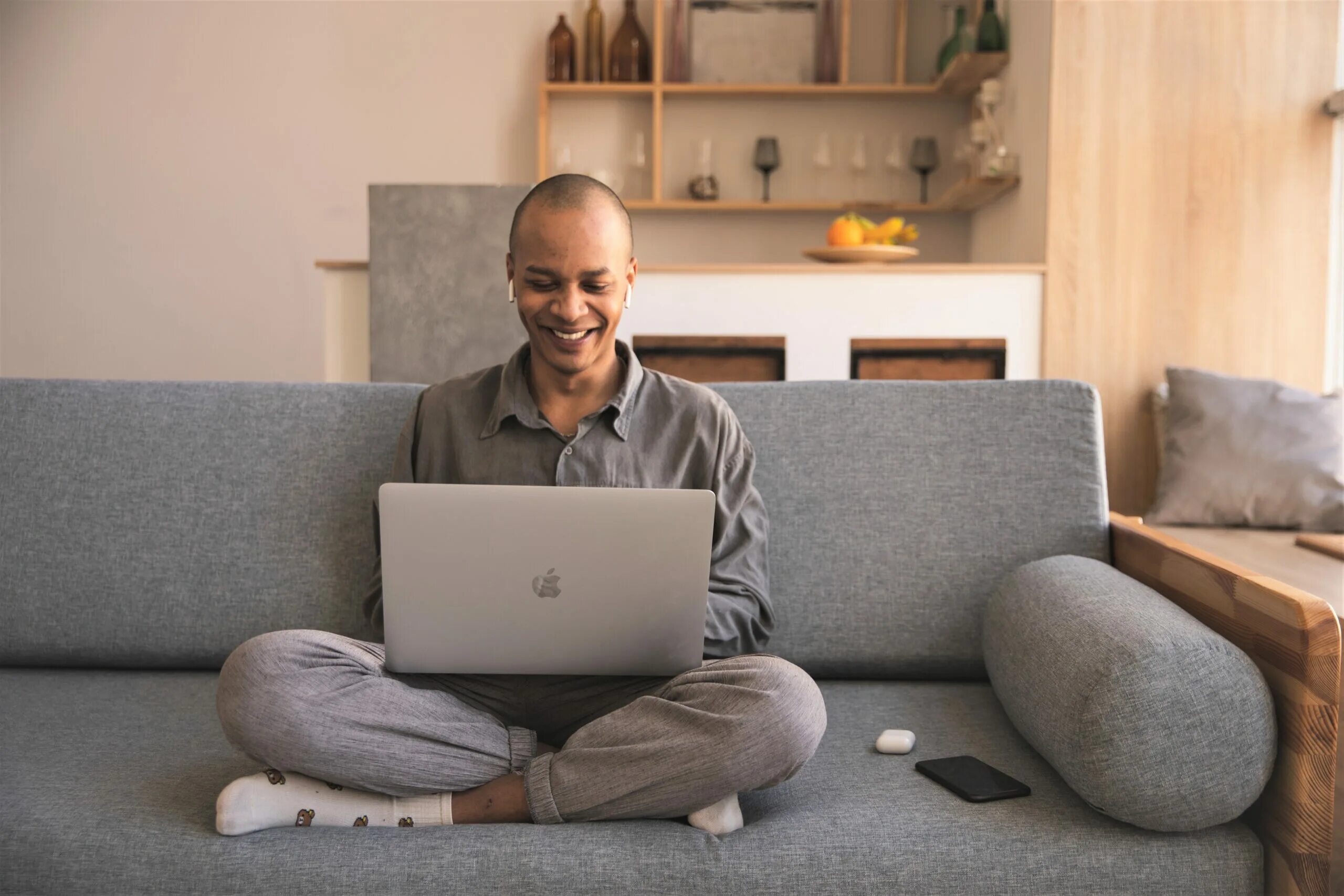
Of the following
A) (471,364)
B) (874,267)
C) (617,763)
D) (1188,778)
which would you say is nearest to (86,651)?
(617,763)

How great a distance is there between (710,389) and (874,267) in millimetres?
1710

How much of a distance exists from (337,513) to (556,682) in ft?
1.65

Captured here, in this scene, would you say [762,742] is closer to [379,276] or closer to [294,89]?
[379,276]

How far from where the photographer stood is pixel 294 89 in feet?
16.7

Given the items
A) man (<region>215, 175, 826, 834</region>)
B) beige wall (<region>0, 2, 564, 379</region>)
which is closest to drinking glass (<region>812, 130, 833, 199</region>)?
beige wall (<region>0, 2, 564, 379</region>)

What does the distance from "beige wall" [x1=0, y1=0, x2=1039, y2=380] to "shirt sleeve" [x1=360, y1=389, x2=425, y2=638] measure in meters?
3.59

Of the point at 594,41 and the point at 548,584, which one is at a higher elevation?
the point at 594,41

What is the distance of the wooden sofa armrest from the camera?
119 centimetres

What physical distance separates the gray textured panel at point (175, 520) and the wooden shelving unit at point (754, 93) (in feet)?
10.9

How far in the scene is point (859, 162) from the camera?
489 centimetres

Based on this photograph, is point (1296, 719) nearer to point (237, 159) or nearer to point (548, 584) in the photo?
point (548, 584)

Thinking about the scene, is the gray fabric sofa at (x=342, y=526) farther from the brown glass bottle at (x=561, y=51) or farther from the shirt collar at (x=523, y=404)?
the brown glass bottle at (x=561, y=51)

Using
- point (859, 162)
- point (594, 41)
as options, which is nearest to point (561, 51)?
point (594, 41)

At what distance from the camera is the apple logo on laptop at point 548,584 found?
4.21 ft
